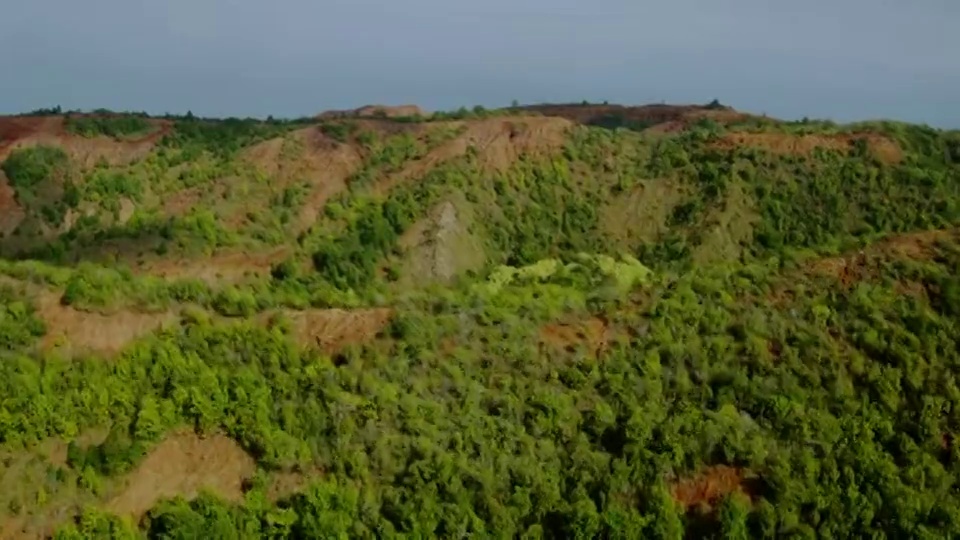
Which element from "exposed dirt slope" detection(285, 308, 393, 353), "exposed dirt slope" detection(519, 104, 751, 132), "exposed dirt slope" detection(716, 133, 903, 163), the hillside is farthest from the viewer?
"exposed dirt slope" detection(519, 104, 751, 132)

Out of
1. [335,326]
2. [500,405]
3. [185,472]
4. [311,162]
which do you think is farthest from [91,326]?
[311,162]

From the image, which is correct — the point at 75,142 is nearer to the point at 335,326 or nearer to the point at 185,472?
the point at 335,326

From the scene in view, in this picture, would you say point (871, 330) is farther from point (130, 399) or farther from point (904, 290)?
point (130, 399)

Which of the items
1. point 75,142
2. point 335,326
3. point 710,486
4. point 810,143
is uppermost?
point 810,143

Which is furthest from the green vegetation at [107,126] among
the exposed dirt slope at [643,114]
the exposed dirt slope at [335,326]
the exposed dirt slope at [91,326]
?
the exposed dirt slope at [335,326]

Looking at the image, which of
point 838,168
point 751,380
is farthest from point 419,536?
point 838,168

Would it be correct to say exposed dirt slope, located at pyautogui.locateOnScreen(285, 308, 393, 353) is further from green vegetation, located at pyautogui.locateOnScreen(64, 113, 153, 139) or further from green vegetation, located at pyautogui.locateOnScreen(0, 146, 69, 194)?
green vegetation, located at pyautogui.locateOnScreen(64, 113, 153, 139)

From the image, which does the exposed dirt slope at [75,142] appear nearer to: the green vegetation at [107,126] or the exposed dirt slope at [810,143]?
the green vegetation at [107,126]

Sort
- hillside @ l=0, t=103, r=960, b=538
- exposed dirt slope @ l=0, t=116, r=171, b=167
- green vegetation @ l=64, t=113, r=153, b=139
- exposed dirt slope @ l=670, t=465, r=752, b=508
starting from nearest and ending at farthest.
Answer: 1. hillside @ l=0, t=103, r=960, b=538
2. exposed dirt slope @ l=670, t=465, r=752, b=508
3. exposed dirt slope @ l=0, t=116, r=171, b=167
4. green vegetation @ l=64, t=113, r=153, b=139

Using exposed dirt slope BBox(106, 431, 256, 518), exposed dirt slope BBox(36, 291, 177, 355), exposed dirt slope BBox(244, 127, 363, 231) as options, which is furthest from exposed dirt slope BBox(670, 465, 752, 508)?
exposed dirt slope BBox(244, 127, 363, 231)

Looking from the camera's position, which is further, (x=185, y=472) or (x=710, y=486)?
(x=710, y=486)

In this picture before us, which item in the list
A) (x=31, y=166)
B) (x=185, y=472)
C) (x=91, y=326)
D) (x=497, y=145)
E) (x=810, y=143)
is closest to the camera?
(x=185, y=472)
